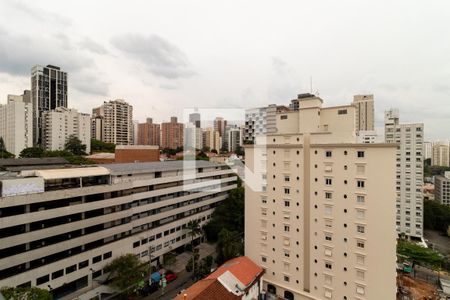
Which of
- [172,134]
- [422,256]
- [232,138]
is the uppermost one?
[172,134]

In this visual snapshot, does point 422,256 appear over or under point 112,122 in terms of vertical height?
under

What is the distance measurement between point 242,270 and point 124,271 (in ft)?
35.9

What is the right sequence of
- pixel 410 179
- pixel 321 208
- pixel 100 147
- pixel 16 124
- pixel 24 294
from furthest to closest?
pixel 100 147 → pixel 16 124 → pixel 410 179 → pixel 321 208 → pixel 24 294

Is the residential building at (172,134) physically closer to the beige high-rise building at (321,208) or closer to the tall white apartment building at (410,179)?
the tall white apartment building at (410,179)

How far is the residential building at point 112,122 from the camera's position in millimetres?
95062

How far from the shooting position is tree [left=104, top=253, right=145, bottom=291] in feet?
69.9

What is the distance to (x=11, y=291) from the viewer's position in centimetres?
1415

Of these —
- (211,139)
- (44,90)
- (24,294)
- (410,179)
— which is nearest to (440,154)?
(410,179)

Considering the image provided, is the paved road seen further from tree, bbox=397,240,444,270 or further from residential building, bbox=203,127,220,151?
residential building, bbox=203,127,220,151

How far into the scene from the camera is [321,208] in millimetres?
20766

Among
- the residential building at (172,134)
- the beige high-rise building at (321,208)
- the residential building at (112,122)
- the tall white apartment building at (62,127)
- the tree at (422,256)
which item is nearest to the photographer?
the beige high-rise building at (321,208)

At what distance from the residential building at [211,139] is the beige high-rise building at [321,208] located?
74.4 meters

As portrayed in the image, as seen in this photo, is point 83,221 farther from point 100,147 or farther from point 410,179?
point 100,147

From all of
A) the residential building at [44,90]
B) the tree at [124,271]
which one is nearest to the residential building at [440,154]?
the tree at [124,271]
